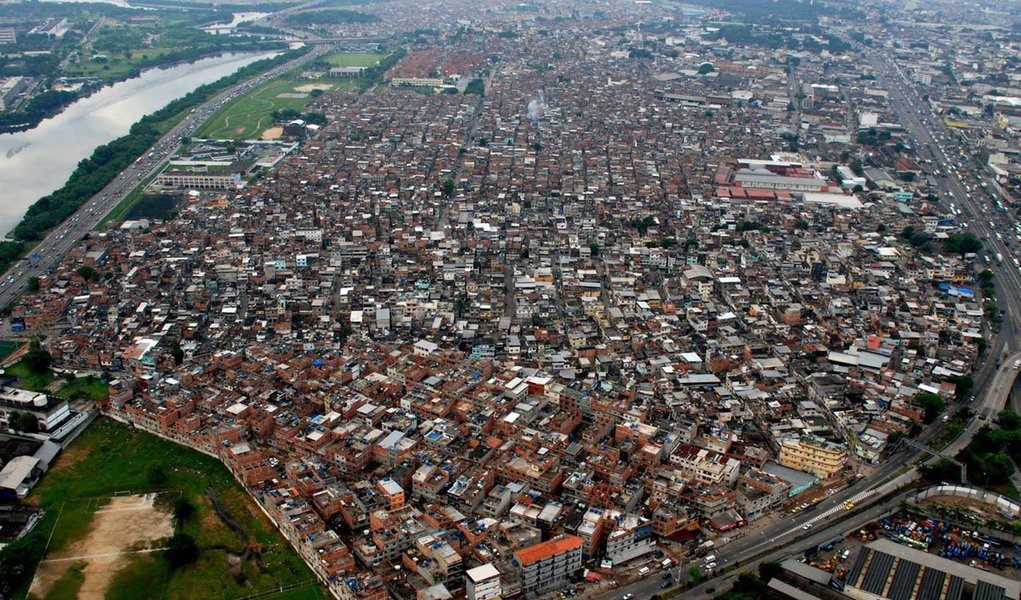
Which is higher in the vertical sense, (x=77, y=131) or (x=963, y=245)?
(x=77, y=131)

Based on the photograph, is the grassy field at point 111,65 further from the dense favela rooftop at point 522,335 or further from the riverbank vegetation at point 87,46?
the dense favela rooftop at point 522,335

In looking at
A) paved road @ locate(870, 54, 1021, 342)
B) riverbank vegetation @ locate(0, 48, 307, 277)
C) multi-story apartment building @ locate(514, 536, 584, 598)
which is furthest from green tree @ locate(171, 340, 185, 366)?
paved road @ locate(870, 54, 1021, 342)

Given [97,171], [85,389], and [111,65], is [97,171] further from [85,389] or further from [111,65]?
[111,65]

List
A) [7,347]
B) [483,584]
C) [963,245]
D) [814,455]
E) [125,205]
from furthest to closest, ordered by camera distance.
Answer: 1. [125,205]
2. [963,245]
3. [7,347]
4. [814,455]
5. [483,584]

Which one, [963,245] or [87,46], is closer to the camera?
[963,245]

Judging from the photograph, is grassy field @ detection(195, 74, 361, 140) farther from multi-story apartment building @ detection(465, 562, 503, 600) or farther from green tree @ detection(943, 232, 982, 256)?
multi-story apartment building @ detection(465, 562, 503, 600)

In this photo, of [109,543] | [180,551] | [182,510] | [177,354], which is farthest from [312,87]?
[180,551]

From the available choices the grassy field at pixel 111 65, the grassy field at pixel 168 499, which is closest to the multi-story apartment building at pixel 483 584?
the grassy field at pixel 168 499
